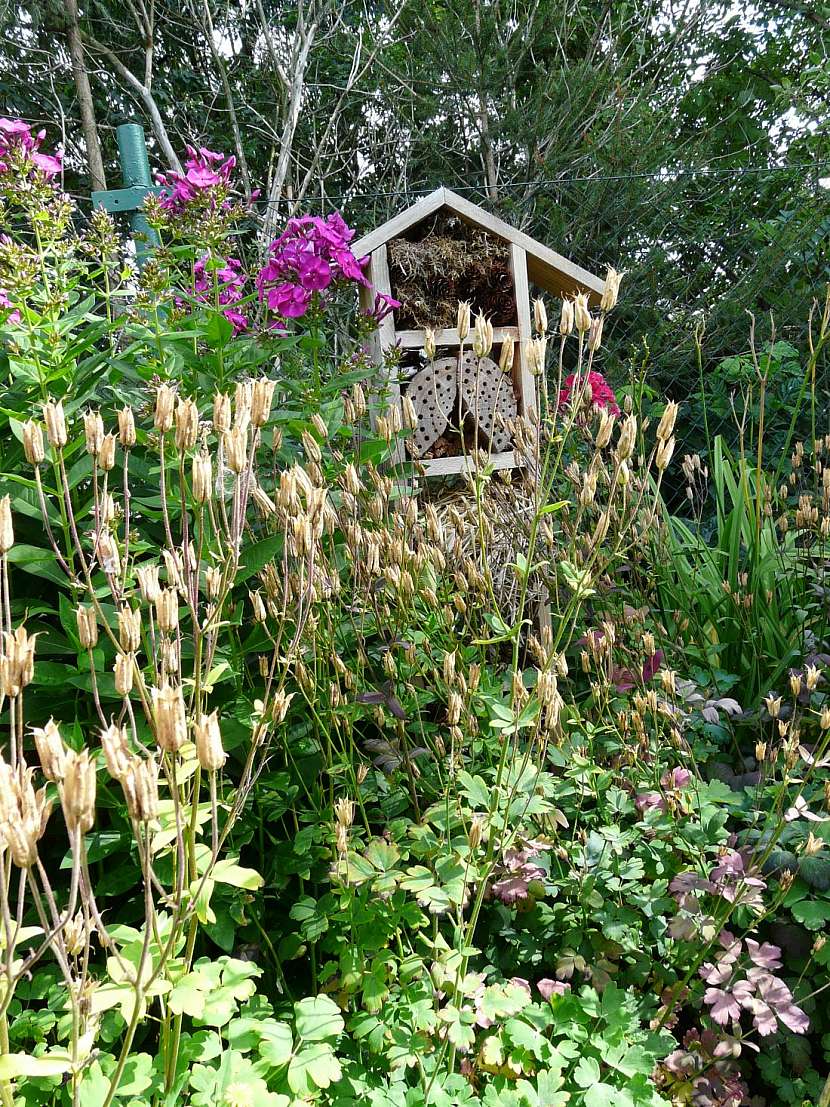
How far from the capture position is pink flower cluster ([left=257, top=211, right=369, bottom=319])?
204 cm

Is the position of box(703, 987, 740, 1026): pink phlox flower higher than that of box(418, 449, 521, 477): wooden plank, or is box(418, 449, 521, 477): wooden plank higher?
box(418, 449, 521, 477): wooden plank

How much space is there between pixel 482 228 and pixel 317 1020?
2.49 m

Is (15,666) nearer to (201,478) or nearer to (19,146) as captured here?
(201,478)

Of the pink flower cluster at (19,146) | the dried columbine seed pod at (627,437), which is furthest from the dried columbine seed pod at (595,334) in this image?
the pink flower cluster at (19,146)

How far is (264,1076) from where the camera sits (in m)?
1.10

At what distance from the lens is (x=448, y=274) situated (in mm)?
2758

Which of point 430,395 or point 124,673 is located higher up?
point 430,395

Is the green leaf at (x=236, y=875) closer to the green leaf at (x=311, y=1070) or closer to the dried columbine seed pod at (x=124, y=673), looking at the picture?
the dried columbine seed pod at (x=124, y=673)

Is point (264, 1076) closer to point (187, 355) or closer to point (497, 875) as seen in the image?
point (497, 875)

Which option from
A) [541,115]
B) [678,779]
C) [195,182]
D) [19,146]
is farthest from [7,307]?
[541,115]

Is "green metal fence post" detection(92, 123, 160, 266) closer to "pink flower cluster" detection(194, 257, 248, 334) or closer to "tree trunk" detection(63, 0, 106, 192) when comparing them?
"pink flower cluster" detection(194, 257, 248, 334)

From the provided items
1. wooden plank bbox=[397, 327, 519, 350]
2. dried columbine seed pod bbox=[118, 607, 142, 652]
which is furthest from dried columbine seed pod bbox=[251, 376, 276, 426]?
wooden plank bbox=[397, 327, 519, 350]

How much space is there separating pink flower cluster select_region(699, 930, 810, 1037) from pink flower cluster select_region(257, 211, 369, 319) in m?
1.77

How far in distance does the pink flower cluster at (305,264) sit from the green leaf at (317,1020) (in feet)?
5.36
